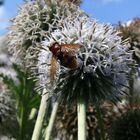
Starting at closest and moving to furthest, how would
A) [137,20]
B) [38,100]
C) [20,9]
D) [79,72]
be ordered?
[79,72] → [20,9] → [38,100] → [137,20]

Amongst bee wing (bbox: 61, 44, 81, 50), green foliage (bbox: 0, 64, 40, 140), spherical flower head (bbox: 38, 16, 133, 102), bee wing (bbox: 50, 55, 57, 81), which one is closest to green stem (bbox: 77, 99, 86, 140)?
spherical flower head (bbox: 38, 16, 133, 102)

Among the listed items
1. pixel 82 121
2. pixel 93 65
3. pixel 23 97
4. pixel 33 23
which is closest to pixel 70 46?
pixel 93 65

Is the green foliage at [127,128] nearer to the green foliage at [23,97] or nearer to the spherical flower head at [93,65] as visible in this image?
the green foliage at [23,97]

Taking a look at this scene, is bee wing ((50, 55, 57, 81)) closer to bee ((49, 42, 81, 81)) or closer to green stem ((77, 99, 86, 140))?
bee ((49, 42, 81, 81))

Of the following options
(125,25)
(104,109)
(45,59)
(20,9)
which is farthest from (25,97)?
(45,59)

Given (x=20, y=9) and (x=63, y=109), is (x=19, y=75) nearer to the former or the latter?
(x=63, y=109)
